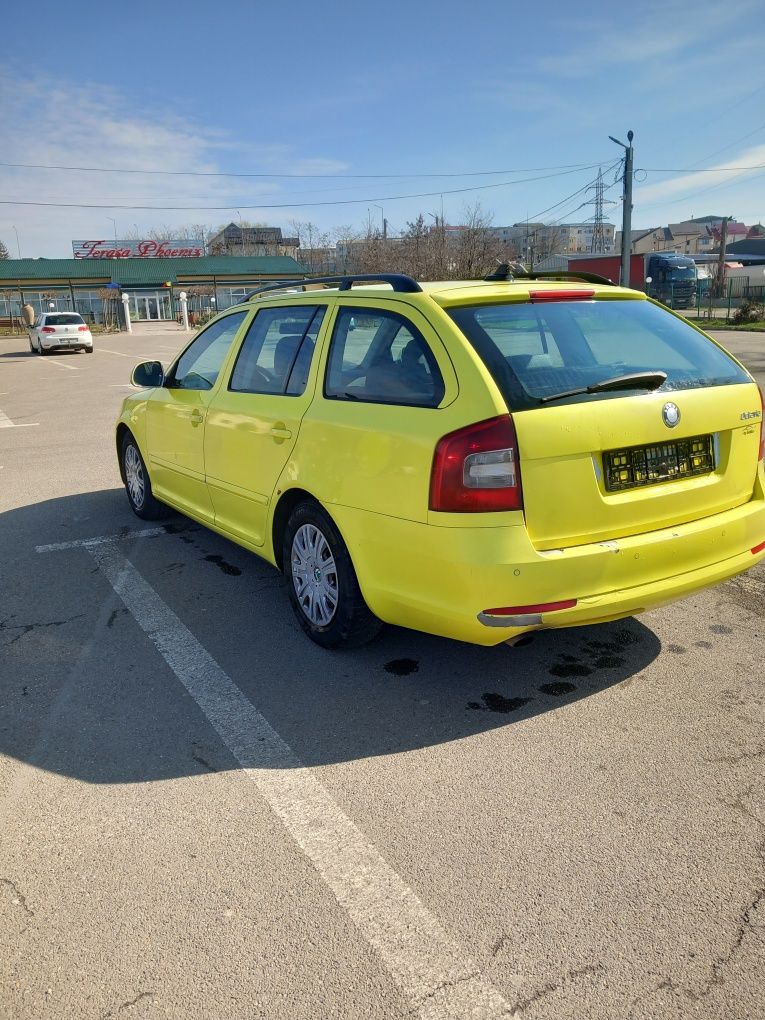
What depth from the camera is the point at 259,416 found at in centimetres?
445

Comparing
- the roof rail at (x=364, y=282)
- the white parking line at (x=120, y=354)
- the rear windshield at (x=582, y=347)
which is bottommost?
the white parking line at (x=120, y=354)

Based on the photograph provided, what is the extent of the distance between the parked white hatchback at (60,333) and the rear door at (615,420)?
31714mm

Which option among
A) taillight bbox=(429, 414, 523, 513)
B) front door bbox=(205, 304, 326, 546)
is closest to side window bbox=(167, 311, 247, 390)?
front door bbox=(205, 304, 326, 546)

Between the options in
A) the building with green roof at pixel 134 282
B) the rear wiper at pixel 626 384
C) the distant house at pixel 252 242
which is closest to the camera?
the rear wiper at pixel 626 384

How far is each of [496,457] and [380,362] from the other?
0.87 m

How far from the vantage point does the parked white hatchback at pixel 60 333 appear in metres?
32.4

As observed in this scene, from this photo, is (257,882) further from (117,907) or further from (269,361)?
(269,361)

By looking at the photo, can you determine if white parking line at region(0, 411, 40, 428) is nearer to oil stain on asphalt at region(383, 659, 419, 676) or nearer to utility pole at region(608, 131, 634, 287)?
oil stain on asphalt at region(383, 659, 419, 676)

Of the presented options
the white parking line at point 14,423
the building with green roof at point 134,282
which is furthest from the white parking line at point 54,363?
the building with green roof at point 134,282

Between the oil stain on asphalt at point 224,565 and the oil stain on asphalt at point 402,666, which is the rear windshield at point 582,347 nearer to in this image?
the oil stain on asphalt at point 402,666

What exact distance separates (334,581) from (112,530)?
313 cm

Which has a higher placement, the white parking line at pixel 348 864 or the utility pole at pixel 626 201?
the utility pole at pixel 626 201

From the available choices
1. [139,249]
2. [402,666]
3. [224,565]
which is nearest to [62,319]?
[224,565]

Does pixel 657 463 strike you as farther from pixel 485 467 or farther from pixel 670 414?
pixel 485 467
